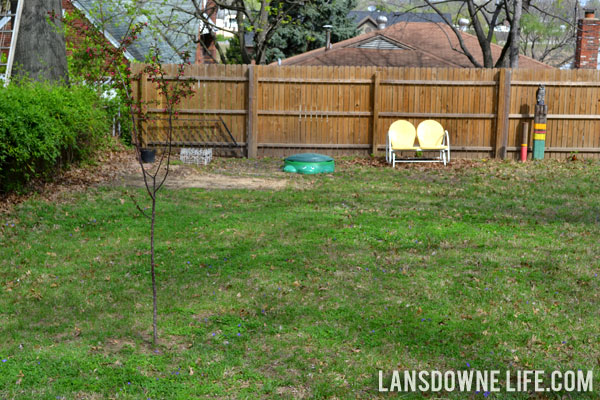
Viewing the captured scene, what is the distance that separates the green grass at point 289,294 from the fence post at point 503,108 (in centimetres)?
467

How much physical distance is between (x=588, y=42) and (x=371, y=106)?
9729 millimetres

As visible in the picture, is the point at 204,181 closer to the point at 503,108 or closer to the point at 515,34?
the point at 503,108

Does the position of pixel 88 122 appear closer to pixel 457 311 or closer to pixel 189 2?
pixel 457 311

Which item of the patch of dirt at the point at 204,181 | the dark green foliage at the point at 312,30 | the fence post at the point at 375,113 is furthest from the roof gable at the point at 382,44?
the patch of dirt at the point at 204,181

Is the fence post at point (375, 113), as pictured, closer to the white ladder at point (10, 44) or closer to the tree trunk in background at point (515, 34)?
the tree trunk in background at point (515, 34)

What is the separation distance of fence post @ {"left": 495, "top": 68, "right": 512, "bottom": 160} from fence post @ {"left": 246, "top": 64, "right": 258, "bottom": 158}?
198 inches

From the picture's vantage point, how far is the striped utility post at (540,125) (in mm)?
12609

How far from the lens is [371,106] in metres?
13.1

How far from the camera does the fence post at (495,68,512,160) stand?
42.2 ft

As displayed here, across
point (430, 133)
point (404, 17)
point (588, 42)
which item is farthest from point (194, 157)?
point (404, 17)

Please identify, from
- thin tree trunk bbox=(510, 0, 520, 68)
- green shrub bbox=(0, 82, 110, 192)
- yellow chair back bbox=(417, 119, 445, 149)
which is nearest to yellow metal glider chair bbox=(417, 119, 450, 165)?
yellow chair back bbox=(417, 119, 445, 149)

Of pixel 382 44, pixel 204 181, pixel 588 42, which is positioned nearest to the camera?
pixel 204 181

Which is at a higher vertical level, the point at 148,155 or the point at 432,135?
the point at 432,135

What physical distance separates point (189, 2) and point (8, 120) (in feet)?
54.4
